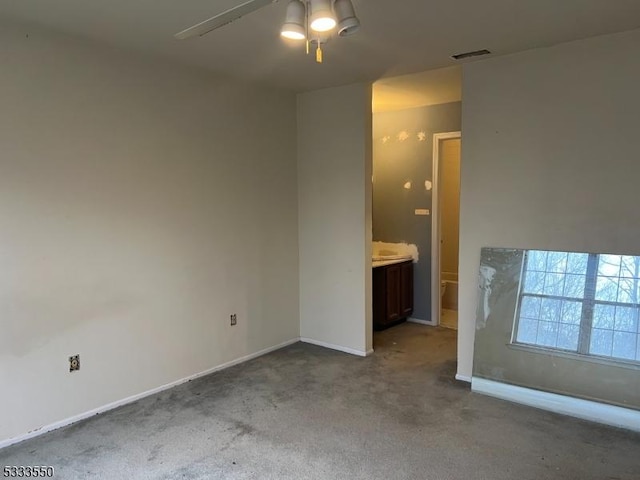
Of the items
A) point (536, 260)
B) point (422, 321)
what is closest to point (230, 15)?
point (536, 260)

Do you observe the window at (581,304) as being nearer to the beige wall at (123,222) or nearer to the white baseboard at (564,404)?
the white baseboard at (564,404)

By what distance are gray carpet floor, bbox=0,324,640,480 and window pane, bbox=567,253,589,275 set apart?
3.25 feet

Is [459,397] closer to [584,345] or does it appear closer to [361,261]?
[584,345]

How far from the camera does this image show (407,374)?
3.85 metres

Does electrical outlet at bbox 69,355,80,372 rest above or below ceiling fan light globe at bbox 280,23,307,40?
below

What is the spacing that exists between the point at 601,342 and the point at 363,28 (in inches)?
99.7

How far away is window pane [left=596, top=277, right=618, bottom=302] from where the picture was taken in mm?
3037

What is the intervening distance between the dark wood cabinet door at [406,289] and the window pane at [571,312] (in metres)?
2.27

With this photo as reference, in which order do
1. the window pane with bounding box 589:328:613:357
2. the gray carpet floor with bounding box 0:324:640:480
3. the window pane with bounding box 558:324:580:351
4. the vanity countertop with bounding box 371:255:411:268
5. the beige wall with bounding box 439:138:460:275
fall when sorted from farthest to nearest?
the beige wall with bounding box 439:138:460:275 < the vanity countertop with bounding box 371:255:411:268 < the window pane with bounding box 558:324:580:351 < the window pane with bounding box 589:328:613:357 < the gray carpet floor with bounding box 0:324:640:480

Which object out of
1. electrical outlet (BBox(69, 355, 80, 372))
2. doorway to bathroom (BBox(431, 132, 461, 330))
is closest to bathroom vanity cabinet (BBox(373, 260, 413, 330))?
doorway to bathroom (BBox(431, 132, 461, 330))

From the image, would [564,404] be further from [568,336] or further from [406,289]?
[406,289]

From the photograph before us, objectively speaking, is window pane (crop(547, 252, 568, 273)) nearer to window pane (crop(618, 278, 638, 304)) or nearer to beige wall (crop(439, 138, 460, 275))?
window pane (crop(618, 278, 638, 304))

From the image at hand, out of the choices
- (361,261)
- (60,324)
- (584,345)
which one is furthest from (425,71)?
(60,324)

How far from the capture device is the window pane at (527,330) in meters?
3.30
